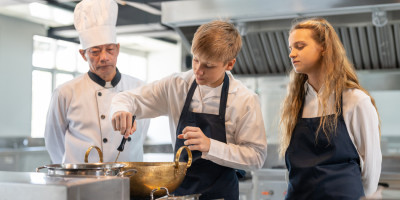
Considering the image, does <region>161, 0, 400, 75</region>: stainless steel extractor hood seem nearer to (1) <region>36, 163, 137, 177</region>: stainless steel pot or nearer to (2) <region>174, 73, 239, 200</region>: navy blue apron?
(2) <region>174, 73, 239, 200</region>: navy blue apron

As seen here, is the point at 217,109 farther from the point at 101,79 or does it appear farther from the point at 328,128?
the point at 101,79

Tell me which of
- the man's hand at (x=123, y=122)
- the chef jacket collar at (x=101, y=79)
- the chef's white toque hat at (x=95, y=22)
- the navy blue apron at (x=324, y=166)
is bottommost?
the navy blue apron at (x=324, y=166)

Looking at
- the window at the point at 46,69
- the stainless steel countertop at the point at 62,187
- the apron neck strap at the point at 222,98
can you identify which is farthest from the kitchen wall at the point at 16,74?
the stainless steel countertop at the point at 62,187

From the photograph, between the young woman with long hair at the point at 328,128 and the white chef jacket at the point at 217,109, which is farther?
the young woman with long hair at the point at 328,128

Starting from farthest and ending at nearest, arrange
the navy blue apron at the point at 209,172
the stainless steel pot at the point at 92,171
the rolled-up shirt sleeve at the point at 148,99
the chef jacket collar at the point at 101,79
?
the chef jacket collar at the point at 101,79 < the rolled-up shirt sleeve at the point at 148,99 < the navy blue apron at the point at 209,172 < the stainless steel pot at the point at 92,171

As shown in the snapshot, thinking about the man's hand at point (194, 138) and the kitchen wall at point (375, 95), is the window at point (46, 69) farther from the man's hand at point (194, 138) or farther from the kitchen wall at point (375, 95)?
the man's hand at point (194, 138)

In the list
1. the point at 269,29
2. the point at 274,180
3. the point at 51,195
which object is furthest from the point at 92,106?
the point at 269,29

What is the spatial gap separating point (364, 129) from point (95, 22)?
148 cm

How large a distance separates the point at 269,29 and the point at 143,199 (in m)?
3.05

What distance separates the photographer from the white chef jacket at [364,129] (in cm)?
204

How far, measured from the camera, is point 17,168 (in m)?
6.69

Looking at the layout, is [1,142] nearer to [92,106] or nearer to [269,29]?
[269,29]

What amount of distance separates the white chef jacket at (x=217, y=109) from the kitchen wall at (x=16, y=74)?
6.15 m

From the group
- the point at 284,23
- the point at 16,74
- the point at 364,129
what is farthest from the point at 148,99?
the point at 16,74
